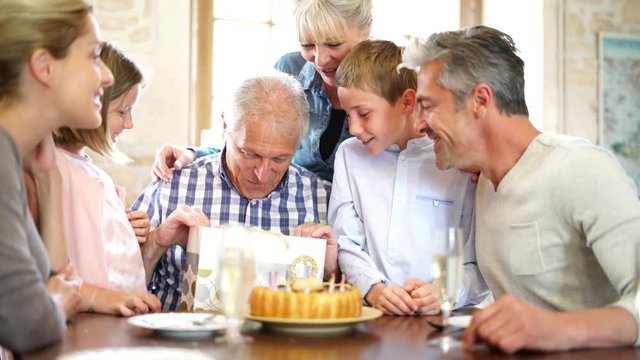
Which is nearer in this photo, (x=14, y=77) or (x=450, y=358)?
(x=450, y=358)

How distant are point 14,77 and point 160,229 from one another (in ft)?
2.72

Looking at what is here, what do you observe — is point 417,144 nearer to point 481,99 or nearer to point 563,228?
point 481,99

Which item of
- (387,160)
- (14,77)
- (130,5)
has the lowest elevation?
(387,160)

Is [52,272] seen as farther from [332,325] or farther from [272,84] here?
[272,84]

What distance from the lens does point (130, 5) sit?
14.1ft

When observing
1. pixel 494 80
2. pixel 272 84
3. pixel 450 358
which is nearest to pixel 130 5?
pixel 272 84

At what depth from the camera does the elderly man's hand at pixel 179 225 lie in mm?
2312

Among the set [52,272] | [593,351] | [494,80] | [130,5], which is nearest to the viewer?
[593,351]

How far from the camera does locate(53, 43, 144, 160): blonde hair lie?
221 cm

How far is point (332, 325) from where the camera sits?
1.68 metres

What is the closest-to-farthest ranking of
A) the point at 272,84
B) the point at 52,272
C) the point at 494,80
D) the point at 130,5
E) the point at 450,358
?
the point at 450,358
the point at 52,272
the point at 494,80
the point at 272,84
the point at 130,5

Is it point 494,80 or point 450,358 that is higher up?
point 494,80

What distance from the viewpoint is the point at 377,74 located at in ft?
8.07

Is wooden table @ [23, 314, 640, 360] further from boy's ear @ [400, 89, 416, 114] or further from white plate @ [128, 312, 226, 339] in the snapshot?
boy's ear @ [400, 89, 416, 114]
